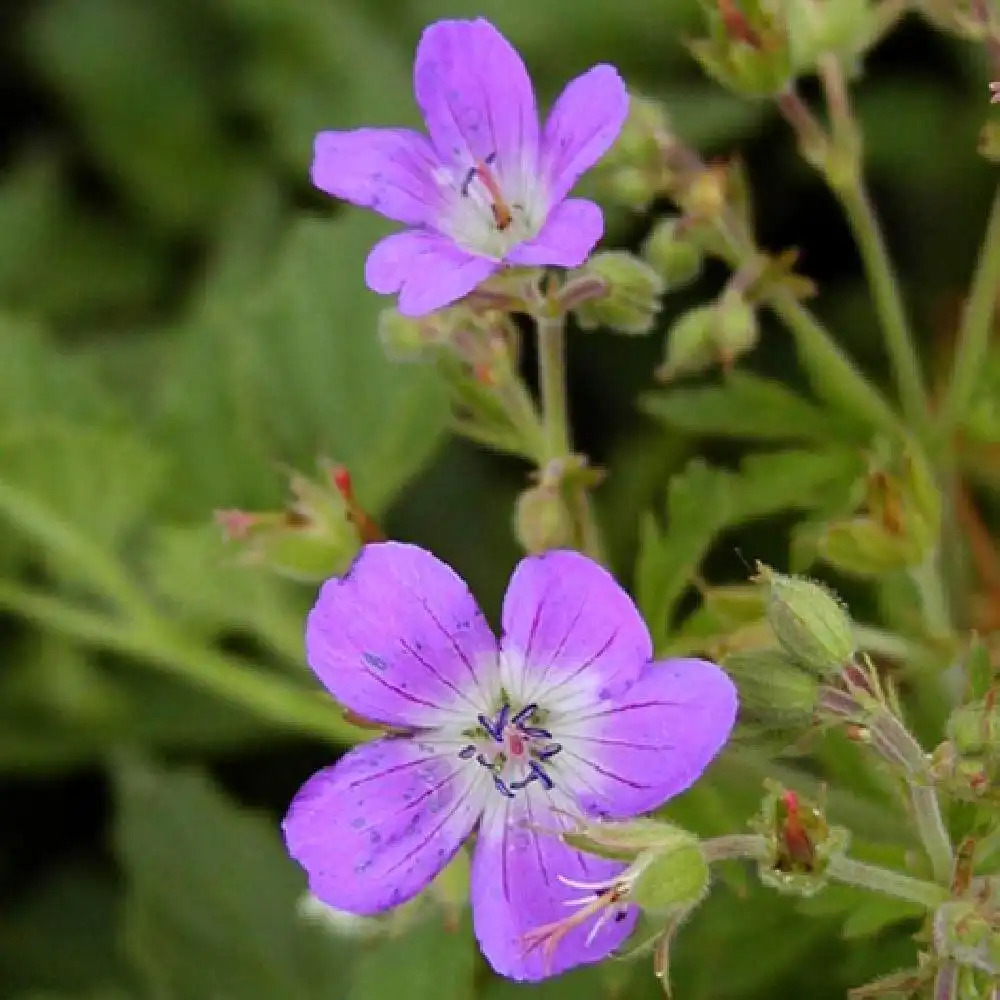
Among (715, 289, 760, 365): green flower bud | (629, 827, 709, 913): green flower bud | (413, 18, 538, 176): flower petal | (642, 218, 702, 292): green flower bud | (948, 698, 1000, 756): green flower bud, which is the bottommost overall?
(629, 827, 709, 913): green flower bud

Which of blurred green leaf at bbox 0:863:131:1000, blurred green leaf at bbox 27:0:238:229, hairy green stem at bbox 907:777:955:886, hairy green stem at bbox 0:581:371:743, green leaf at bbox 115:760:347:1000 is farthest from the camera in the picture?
blurred green leaf at bbox 27:0:238:229

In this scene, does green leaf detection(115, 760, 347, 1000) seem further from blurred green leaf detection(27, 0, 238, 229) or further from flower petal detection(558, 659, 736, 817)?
blurred green leaf detection(27, 0, 238, 229)

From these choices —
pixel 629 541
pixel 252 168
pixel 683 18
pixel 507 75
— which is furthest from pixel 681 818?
pixel 252 168

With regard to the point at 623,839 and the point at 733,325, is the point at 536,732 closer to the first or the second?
the point at 623,839

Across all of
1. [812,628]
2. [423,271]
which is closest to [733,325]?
[423,271]

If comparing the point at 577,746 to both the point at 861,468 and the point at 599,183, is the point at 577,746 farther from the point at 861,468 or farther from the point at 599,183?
the point at 599,183

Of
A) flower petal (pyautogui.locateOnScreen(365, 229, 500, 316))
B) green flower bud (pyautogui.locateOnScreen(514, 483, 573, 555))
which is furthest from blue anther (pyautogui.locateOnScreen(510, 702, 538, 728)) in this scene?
flower petal (pyautogui.locateOnScreen(365, 229, 500, 316))

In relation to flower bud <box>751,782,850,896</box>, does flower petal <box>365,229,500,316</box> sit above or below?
above
